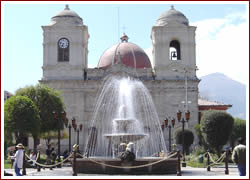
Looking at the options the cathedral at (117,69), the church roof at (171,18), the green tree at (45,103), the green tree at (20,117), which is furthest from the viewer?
the church roof at (171,18)

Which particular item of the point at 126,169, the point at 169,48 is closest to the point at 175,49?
the point at 169,48

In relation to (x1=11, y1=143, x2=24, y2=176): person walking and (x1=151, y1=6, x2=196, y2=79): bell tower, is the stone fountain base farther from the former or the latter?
(x1=151, y1=6, x2=196, y2=79): bell tower

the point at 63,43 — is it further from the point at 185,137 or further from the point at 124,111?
the point at 185,137

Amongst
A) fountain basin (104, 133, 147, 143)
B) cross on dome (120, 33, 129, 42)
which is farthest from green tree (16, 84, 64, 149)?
cross on dome (120, 33, 129, 42)

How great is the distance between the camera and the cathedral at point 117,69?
194ft

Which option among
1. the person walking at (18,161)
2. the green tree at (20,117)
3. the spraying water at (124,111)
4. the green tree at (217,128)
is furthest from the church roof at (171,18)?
the person walking at (18,161)

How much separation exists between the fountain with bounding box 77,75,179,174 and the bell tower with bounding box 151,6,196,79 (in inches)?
189

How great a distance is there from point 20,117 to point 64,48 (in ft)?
82.5

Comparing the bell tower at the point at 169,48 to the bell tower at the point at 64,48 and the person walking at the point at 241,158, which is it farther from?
the person walking at the point at 241,158

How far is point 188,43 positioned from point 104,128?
61.4 ft

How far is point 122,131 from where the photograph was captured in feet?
87.4

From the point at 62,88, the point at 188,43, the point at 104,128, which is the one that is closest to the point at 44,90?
the point at 104,128

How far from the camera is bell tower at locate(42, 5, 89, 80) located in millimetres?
60250

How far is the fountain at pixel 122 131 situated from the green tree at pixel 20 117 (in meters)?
6.21
